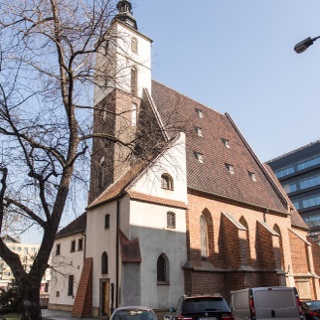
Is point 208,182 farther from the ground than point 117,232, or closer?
farther from the ground

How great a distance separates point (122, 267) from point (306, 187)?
59.4m

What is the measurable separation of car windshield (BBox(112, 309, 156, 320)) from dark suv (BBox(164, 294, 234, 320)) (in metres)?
0.85

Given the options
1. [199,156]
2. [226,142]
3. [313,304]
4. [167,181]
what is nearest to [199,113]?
[226,142]

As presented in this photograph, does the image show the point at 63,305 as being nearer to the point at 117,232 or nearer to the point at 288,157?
the point at 117,232

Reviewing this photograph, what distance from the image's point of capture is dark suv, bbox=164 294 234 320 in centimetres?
935

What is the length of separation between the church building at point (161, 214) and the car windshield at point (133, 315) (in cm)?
593

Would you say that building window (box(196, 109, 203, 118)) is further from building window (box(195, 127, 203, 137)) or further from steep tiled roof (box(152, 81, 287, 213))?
building window (box(195, 127, 203, 137))

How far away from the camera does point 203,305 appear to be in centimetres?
967

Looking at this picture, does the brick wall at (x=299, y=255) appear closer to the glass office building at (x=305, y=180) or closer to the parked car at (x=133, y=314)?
the parked car at (x=133, y=314)

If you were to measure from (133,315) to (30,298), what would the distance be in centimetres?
384

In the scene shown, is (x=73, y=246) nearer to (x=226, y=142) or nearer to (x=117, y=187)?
(x=117, y=187)

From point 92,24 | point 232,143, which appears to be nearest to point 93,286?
point 92,24

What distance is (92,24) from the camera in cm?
1221

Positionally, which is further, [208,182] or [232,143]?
[232,143]
